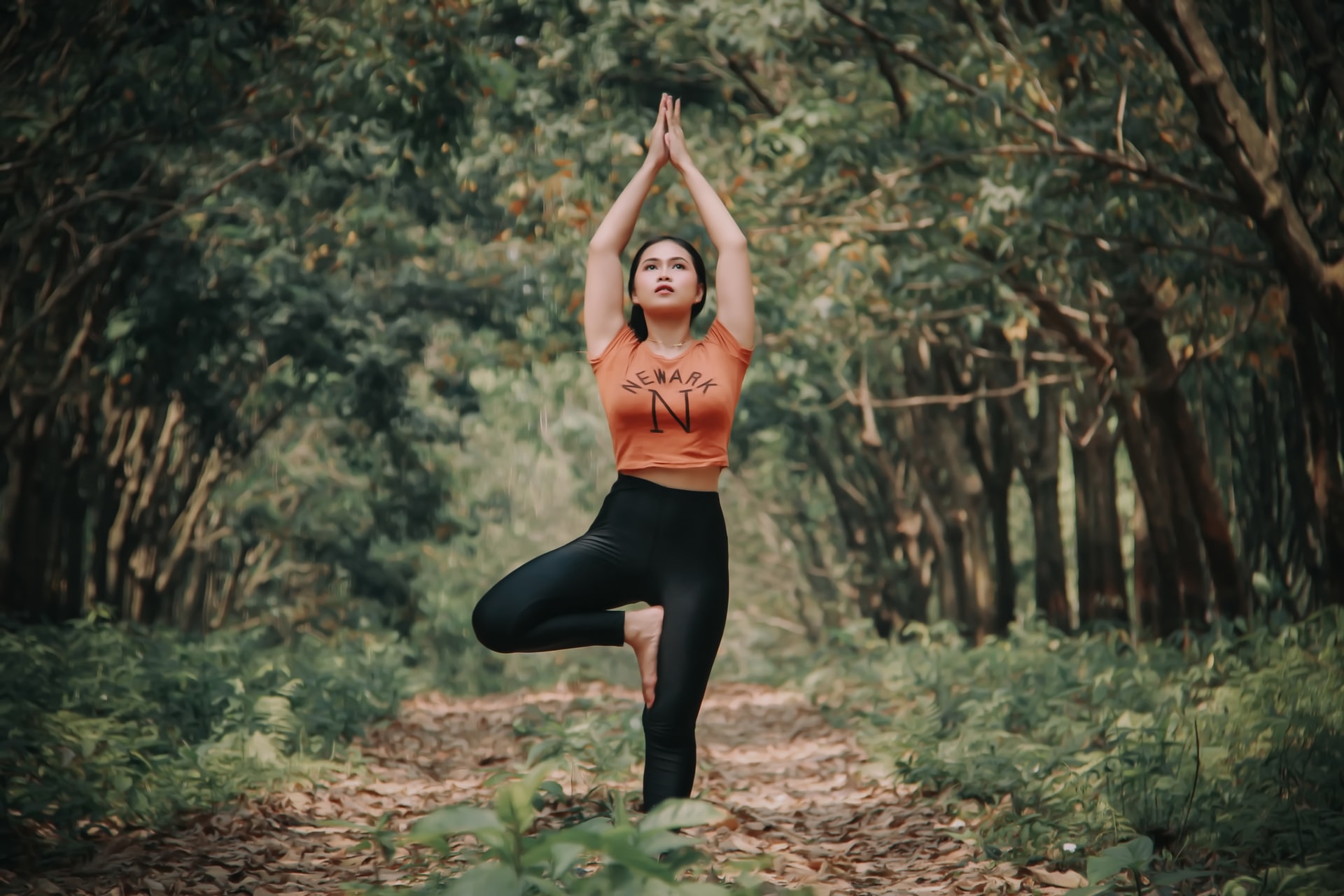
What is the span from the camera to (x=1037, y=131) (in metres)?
11.5

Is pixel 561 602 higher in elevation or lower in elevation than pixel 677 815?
higher

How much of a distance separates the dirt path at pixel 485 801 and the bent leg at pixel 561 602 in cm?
103

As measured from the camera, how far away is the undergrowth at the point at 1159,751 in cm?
624

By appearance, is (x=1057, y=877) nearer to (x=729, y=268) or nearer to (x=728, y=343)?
(x=728, y=343)

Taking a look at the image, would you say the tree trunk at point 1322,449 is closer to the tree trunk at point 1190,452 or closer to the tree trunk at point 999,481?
the tree trunk at point 1190,452

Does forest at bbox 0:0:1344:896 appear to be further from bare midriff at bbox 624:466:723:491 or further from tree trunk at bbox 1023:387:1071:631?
bare midriff at bbox 624:466:723:491

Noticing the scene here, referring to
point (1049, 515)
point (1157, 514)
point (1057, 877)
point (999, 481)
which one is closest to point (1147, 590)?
point (1157, 514)

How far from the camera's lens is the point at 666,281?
214 inches

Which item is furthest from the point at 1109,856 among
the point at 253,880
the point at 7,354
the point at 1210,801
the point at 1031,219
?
the point at 7,354

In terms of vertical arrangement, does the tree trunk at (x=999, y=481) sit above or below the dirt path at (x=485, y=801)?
above

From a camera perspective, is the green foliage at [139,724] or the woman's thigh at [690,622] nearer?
the woman's thigh at [690,622]

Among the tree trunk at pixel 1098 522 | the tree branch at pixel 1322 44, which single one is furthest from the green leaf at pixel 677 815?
the tree trunk at pixel 1098 522

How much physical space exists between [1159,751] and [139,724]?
6.94 m

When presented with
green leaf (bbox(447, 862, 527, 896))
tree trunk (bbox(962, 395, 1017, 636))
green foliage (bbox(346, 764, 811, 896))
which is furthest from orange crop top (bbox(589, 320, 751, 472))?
tree trunk (bbox(962, 395, 1017, 636))
